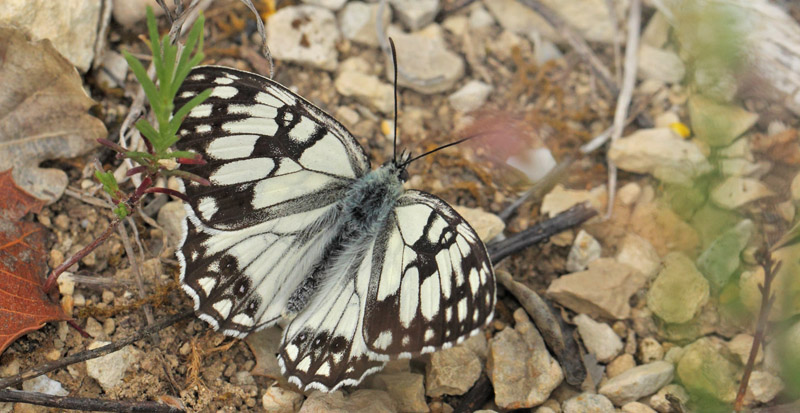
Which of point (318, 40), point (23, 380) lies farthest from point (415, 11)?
point (23, 380)

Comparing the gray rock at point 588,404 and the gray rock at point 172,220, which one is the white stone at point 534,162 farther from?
the gray rock at point 172,220

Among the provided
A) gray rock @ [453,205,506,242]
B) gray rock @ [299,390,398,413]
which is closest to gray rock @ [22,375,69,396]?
gray rock @ [299,390,398,413]

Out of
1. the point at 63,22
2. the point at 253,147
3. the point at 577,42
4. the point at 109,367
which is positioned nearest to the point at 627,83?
the point at 577,42

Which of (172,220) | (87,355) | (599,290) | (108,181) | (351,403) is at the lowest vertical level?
(351,403)

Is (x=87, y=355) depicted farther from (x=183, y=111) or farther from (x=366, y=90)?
(x=366, y=90)

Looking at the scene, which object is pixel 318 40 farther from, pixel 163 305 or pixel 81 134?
pixel 163 305

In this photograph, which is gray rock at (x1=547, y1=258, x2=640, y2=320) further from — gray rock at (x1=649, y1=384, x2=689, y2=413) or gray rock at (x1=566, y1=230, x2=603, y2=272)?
gray rock at (x1=649, y1=384, x2=689, y2=413)
